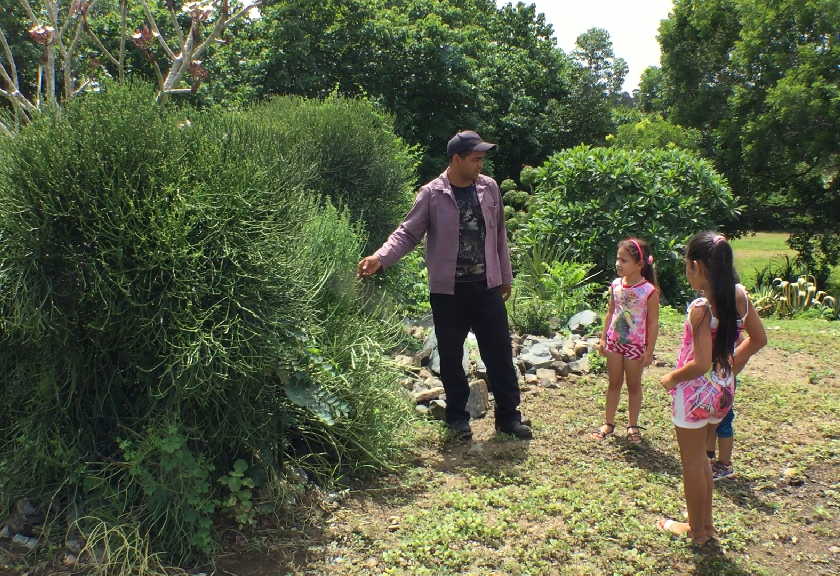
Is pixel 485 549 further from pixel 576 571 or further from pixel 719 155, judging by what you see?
pixel 719 155

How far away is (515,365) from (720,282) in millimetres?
2850

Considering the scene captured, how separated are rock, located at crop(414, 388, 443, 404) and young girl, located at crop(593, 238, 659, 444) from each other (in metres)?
1.13

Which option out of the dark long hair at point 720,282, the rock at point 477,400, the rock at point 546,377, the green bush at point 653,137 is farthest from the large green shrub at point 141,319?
the green bush at point 653,137

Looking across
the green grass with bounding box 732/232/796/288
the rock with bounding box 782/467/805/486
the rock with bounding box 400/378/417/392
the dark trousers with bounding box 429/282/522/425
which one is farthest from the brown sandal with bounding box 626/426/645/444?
the green grass with bounding box 732/232/796/288

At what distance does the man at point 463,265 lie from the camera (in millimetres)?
4422

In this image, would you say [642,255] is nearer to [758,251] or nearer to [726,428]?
[726,428]

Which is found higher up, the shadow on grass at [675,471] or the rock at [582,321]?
the rock at [582,321]

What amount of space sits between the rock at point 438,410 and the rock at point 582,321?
8.24 feet

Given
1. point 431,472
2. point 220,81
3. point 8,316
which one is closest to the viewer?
point 8,316

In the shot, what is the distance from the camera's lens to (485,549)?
3328 mm

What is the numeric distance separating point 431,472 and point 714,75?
1809 centimetres

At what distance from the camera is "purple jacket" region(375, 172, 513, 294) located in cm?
443

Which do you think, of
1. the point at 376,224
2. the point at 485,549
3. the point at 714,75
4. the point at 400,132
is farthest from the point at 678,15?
the point at 485,549

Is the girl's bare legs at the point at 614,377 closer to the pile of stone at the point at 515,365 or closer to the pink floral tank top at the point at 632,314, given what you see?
the pink floral tank top at the point at 632,314
